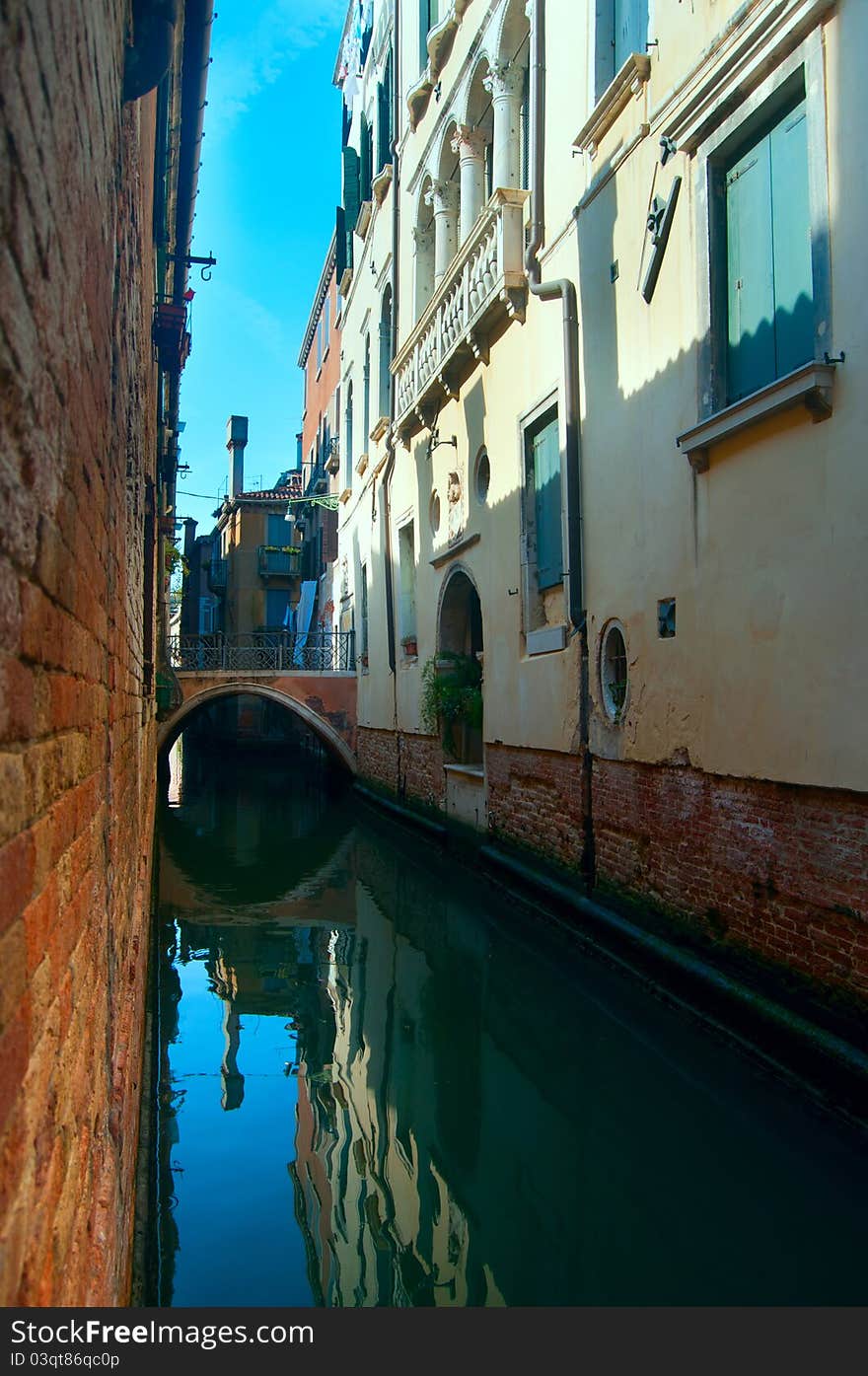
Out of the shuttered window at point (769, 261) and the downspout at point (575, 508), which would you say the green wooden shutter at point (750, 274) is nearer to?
the shuttered window at point (769, 261)

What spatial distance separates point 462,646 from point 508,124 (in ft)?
18.3

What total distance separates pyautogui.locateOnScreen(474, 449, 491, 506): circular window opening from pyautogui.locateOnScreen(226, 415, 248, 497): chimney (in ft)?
74.5

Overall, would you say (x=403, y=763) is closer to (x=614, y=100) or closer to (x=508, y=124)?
(x=508, y=124)

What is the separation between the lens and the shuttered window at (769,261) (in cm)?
510

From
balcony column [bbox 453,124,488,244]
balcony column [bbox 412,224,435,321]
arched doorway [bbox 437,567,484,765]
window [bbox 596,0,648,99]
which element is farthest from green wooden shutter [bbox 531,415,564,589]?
balcony column [bbox 412,224,435,321]

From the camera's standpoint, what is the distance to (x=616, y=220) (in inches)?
288

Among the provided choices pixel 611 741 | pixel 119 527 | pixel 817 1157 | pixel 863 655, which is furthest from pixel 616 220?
pixel 817 1157

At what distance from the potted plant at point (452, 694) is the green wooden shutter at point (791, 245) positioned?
6801 mm

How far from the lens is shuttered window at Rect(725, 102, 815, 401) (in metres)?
5.10

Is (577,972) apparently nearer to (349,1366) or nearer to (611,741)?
(611,741)

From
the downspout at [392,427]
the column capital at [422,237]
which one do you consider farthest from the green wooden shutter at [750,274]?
the downspout at [392,427]

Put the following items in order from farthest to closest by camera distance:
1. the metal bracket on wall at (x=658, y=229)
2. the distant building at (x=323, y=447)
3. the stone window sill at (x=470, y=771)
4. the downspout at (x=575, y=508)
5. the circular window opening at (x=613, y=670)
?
1. the distant building at (x=323, y=447)
2. the stone window sill at (x=470, y=771)
3. the downspout at (x=575, y=508)
4. the circular window opening at (x=613, y=670)
5. the metal bracket on wall at (x=658, y=229)

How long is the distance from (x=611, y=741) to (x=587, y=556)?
4.80 feet

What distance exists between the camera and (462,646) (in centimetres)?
1265
